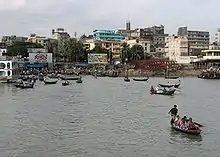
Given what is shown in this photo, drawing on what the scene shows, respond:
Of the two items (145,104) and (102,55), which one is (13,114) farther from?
(102,55)

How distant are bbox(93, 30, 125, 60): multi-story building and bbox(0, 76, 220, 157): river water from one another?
82396 mm

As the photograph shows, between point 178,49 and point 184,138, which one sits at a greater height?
point 178,49

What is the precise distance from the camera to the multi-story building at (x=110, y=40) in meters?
129

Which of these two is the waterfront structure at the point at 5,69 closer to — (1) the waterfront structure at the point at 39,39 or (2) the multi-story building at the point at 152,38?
(2) the multi-story building at the point at 152,38

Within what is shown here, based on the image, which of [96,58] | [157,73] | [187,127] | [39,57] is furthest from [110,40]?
[187,127]

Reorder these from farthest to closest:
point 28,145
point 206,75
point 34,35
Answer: point 34,35 < point 206,75 < point 28,145

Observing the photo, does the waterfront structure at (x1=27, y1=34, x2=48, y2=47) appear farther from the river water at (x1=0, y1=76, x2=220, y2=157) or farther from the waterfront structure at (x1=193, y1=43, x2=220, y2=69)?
the river water at (x1=0, y1=76, x2=220, y2=157)

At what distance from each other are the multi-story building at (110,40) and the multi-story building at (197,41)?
21.2 metres

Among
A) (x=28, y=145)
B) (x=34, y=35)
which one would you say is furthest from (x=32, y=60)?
(x=28, y=145)

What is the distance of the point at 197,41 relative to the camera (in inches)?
5448

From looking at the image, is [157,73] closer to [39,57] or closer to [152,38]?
[39,57]

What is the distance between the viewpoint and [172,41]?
125500 millimetres

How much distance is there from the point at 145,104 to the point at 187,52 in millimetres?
83668

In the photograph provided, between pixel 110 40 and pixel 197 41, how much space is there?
27379 millimetres
